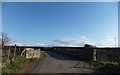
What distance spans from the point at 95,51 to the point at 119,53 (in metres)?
3.50

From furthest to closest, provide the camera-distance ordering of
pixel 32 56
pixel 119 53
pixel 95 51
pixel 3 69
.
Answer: pixel 32 56 → pixel 95 51 → pixel 119 53 → pixel 3 69

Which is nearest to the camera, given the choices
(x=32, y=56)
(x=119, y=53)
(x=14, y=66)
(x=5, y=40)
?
(x=14, y=66)

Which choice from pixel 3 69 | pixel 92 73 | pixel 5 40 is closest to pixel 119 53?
pixel 92 73

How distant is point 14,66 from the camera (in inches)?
829

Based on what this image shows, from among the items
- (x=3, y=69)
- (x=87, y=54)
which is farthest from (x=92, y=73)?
(x=87, y=54)

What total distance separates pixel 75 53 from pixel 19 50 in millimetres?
11280

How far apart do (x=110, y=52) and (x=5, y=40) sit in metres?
26.4

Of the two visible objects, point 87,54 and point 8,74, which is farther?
point 87,54

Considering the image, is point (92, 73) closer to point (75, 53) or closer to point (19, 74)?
point (19, 74)

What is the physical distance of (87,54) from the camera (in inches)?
1300

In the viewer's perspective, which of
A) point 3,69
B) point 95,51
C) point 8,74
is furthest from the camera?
point 95,51

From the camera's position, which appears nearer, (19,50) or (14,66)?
(14,66)

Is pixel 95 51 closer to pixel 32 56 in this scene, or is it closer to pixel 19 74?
pixel 32 56

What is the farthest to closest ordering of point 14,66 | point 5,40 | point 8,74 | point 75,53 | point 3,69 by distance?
point 5,40 < point 75,53 < point 14,66 < point 3,69 < point 8,74
